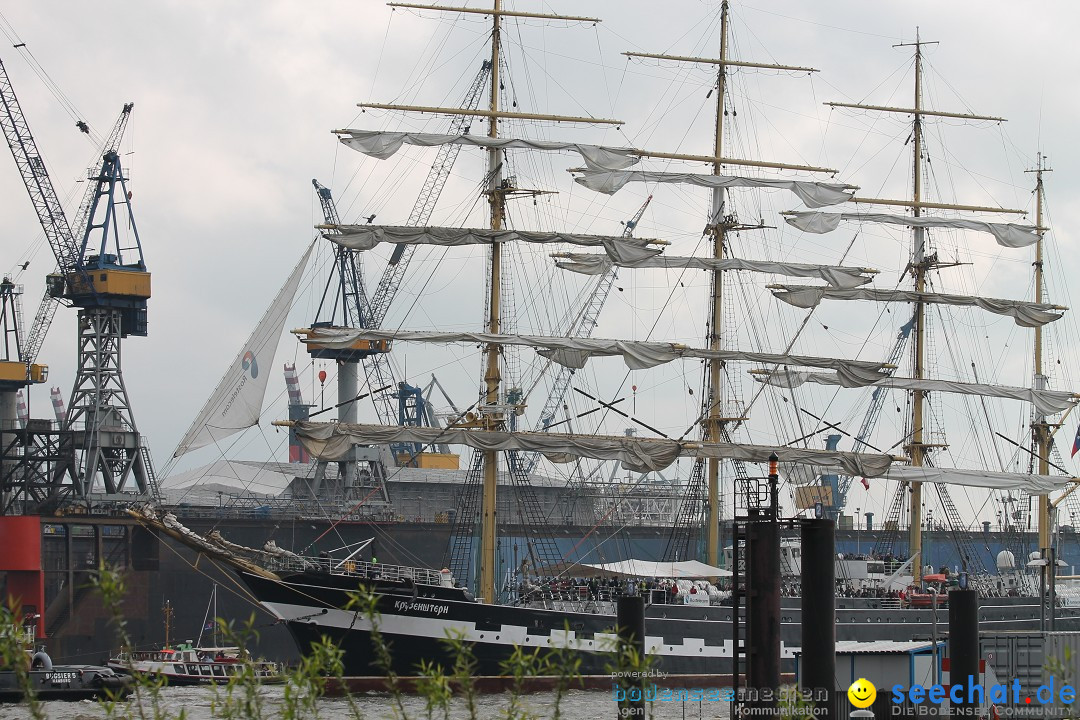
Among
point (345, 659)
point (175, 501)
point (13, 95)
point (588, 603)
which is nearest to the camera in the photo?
Answer: point (345, 659)

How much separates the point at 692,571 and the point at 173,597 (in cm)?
3187

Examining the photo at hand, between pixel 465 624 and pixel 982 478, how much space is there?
109 feet

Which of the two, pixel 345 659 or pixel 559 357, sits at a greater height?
pixel 559 357

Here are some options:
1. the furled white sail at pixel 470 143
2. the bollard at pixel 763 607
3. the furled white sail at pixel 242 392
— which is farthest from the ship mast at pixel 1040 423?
the bollard at pixel 763 607

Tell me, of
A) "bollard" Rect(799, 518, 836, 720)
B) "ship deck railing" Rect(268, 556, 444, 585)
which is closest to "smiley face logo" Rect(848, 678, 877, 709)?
"bollard" Rect(799, 518, 836, 720)

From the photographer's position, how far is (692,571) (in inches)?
2379

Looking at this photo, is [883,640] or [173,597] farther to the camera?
[173,597]

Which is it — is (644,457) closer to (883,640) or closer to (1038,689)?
(883,640)

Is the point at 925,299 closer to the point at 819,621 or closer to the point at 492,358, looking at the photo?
the point at 492,358

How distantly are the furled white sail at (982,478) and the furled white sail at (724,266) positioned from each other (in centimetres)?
918

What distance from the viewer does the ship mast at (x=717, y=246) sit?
6619 centimetres

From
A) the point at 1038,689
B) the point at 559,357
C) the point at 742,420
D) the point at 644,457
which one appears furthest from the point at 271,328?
the point at 1038,689

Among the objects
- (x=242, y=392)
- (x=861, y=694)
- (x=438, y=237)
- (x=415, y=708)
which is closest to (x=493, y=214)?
(x=438, y=237)

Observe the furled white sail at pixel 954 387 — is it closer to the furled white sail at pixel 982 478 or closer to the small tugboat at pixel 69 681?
the furled white sail at pixel 982 478
